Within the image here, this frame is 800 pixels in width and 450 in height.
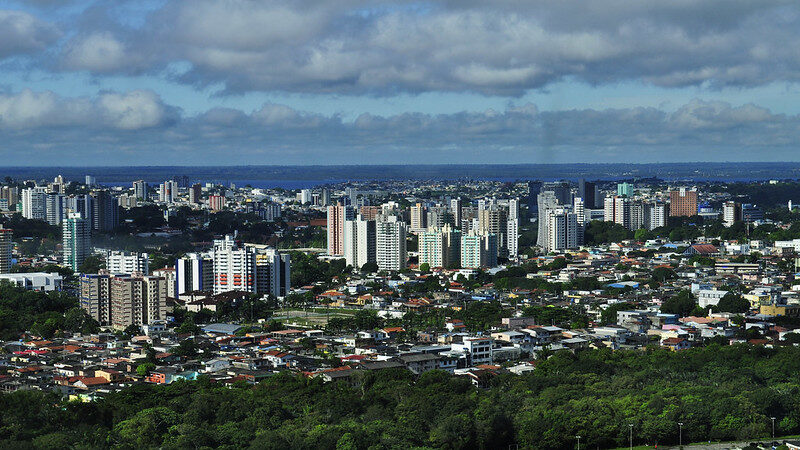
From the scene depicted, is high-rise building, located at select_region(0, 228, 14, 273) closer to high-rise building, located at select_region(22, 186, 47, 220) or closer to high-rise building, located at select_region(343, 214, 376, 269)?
high-rise building, located at select_region(343, 214, 376, 269)

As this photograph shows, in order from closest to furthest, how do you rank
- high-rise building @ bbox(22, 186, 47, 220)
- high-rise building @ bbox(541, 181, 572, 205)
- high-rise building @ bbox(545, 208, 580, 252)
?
high-rise building @ bbox(545, 208, 580, 252)
high-rise building @ bbox(22, 186, 47, 220)
high-rise building @ bbox(541, 181, 572, 205)

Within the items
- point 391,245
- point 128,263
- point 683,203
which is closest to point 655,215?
point 683,203

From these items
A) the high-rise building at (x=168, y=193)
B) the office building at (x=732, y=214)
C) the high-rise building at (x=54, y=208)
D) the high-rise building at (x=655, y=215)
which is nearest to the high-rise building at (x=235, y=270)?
the high-rise building at (x=54, y=208)

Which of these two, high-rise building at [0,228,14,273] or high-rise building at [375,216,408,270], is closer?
high-rise building at [0,228,14,273]

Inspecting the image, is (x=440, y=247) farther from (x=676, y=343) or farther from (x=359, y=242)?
(x=676, y=343)

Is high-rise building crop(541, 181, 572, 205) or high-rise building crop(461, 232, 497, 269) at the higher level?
high-rise building crop(541, 181, 572, 205)

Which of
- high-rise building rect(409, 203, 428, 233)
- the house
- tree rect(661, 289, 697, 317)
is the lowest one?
the house

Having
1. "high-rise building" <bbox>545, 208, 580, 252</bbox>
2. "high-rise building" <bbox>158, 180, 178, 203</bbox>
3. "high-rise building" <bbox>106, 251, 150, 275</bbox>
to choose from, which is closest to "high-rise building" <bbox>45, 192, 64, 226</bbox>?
"high-rise building" <bbox>158, 180, 178, 203</bbox>
